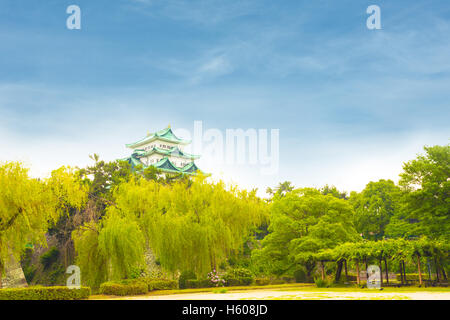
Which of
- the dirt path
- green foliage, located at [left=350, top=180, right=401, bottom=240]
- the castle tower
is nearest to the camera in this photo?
the dirt path

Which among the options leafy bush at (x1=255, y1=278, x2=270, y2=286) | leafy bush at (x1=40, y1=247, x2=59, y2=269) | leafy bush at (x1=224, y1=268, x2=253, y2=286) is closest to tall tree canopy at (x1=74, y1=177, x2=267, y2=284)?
leafy bush at (x1=224, y1=268, x2=253, y2=286)

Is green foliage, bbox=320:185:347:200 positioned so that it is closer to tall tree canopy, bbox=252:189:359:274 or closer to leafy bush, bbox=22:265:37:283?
tall tree canopy, bbox=252:189:359:274

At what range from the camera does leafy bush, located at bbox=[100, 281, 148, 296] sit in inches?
782

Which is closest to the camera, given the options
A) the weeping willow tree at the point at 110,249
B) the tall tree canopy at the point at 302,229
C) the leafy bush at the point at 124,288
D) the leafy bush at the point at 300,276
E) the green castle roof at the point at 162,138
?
the leafy bush at the point at 124,288

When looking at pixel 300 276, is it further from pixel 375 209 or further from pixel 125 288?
pixel 125 288

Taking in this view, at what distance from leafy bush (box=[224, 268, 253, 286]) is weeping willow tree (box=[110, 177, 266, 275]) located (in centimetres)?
121

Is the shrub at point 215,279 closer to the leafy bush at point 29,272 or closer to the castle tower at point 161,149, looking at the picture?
the leafy bush at point 29,272

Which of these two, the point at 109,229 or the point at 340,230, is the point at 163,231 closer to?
the point at 109,229

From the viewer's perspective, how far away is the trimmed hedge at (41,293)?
15.8 meters

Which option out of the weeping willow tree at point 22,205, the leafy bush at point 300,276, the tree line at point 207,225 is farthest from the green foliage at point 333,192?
the weeping willow tree at point 22,205

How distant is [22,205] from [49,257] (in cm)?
1881

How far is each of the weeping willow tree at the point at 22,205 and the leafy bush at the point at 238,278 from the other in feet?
37.4
